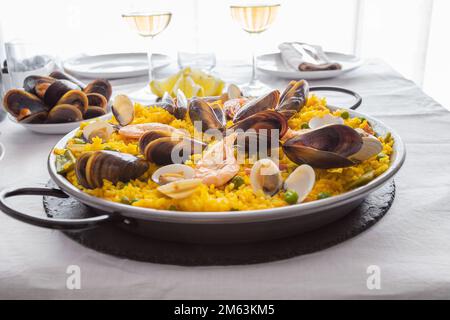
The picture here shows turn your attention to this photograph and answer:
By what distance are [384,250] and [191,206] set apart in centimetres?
32

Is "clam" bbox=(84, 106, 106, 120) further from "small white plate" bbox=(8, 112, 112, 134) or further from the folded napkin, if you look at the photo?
the folded napkin

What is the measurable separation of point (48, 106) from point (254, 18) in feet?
2.38

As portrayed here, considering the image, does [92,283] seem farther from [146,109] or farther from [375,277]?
[146,109]

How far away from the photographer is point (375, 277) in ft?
2.46

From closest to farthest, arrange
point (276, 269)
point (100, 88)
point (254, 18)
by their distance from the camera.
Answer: point (276, 269) < point (100, 88) < point (254, 18)

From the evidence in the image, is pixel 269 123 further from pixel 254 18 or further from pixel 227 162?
pixel 254 18

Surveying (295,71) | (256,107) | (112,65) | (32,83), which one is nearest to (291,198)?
(256,107)

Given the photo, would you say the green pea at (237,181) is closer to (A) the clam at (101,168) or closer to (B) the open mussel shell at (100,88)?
(A) the clam at (101,168)

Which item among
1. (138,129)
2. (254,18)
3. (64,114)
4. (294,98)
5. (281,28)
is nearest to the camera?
(138,129)

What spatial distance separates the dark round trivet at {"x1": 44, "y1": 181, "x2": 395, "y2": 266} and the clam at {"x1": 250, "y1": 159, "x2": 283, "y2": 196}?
0.30 ft

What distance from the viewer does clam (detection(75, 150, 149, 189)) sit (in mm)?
870

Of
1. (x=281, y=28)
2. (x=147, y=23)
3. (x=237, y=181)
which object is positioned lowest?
(x=281, y=28)

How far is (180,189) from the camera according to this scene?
31.6 inches

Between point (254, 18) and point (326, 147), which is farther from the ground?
point (254, 18)
